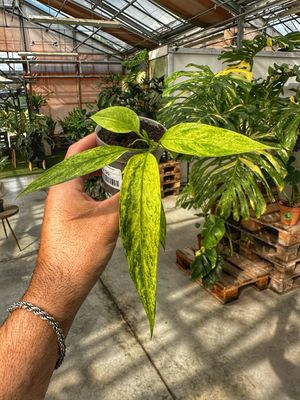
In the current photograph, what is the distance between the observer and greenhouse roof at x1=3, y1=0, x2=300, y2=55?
6336 millimetres

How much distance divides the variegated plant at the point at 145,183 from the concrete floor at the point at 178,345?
1.83 metres

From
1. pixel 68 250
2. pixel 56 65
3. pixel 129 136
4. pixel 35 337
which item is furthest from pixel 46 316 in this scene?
pixel 56 65

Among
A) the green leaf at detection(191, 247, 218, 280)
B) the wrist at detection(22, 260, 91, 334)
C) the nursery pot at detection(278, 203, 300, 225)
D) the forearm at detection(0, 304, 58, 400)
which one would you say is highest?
the wrist at detection(22, 260, 91, 334)

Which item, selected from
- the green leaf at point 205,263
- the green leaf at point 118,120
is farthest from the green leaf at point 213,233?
the green leaf at point 118,120

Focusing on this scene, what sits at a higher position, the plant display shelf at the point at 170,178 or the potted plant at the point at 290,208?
the potted plant at the point at 290,208

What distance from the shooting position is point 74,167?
428 mm

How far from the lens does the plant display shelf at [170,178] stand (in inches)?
197

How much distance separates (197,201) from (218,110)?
2.11ft

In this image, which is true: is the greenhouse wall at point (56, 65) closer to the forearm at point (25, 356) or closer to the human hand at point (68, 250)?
the human hand at point (68, 250)

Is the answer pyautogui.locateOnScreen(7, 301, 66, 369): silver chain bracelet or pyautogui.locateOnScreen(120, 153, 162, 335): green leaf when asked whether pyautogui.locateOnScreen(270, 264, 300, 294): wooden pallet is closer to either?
pyautogui.locateOnScreen(7, 301, 66, 369): silver chain bracelet

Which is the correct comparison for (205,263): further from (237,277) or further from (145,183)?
(145,183)

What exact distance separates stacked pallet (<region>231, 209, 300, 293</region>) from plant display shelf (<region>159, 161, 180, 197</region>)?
2.15 metres

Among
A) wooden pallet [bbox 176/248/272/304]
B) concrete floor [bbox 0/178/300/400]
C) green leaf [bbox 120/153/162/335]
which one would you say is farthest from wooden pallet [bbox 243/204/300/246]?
green leaf [bbox 120/153/162/335]

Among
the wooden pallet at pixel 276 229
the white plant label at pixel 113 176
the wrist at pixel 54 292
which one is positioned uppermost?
the white plant label at pixel 113 176
